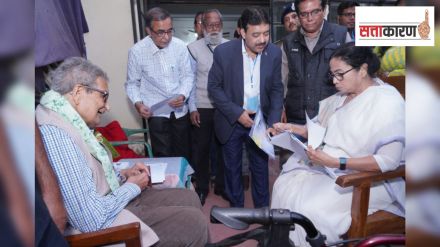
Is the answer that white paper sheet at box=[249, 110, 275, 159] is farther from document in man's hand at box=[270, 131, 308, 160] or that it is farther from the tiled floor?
the tiled floor

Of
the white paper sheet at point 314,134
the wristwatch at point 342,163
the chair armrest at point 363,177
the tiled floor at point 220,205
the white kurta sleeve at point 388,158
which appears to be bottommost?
the tiled floor at point 220,205

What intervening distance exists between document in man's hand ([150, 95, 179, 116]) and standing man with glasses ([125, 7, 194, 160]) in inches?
0.5

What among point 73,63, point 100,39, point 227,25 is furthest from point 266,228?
point 227,25

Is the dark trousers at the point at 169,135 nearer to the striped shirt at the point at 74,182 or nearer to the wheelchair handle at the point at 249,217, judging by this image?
the striped shirt at the point at 74,182

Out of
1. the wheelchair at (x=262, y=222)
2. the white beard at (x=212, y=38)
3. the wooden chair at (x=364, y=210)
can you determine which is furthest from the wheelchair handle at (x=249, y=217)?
the white beard at (x=212, y=38)

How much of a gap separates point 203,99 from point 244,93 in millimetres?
500

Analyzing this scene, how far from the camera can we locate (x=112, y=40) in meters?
2.82

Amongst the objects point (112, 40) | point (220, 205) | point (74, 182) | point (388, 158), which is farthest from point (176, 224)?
point (112, 40)

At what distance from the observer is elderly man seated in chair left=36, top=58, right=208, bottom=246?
103cm

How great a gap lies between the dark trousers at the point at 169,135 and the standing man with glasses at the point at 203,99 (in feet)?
0.29

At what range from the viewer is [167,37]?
2205 millimetres

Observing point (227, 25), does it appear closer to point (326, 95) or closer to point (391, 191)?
point (326, 95)

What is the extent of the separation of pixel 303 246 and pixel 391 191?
0.40 meters

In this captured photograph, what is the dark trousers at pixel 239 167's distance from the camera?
2.04m
